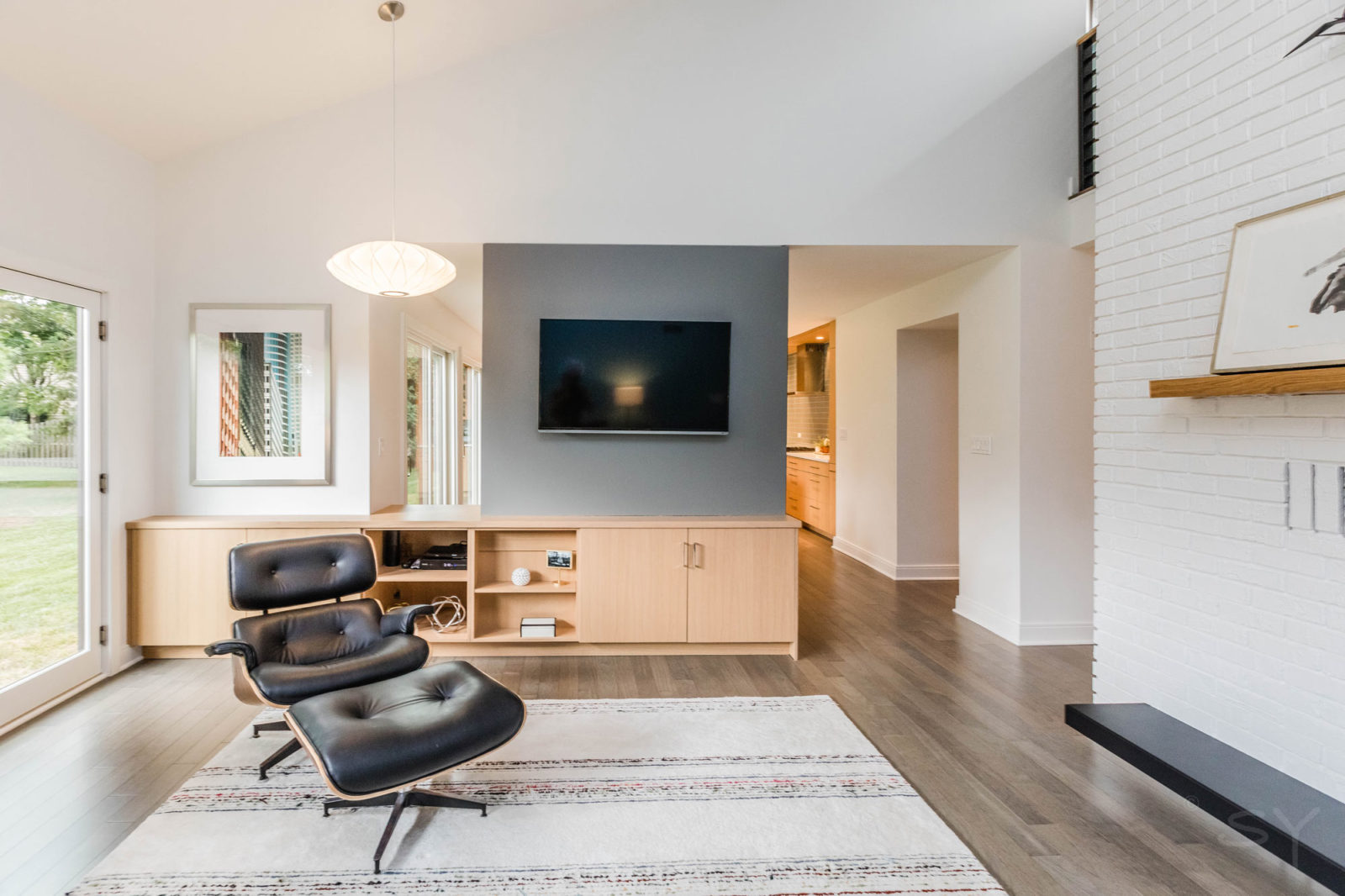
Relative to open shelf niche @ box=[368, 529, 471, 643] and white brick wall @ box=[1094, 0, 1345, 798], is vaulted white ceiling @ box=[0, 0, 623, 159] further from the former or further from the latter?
white brick wall @ box=[1094, 0, 1345, 798]

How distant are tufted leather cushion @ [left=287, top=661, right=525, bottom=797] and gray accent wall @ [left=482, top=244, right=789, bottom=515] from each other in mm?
1701

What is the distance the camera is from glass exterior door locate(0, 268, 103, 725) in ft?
9.27

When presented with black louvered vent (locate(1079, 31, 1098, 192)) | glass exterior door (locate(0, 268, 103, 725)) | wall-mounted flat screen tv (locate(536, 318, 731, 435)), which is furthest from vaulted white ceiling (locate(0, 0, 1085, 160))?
wall-mounted flat screen tv (locate(536, 318, 731, 435))

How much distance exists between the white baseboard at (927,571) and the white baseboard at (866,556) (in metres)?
0.07

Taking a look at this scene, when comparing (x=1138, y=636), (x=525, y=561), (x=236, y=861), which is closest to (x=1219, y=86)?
(x=1138, y=636)

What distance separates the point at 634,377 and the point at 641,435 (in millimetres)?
357

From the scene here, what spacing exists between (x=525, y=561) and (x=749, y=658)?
4.67ft

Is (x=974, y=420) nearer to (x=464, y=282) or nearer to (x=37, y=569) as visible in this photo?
(x=464, y=282)

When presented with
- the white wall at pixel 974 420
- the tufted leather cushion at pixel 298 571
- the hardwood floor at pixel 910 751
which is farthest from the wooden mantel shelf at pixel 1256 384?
the tufted leather cushion at pixel 298 571


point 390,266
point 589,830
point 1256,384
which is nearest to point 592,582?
point 589,830

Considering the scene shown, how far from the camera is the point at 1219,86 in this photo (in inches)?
89.8

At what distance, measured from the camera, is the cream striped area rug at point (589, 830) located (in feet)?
6.03

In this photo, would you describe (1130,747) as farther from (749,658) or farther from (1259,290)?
(749,658)

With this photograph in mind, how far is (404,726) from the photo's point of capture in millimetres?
1932
